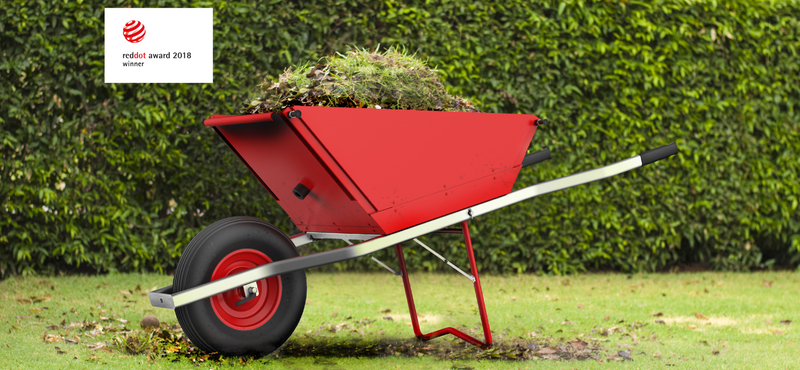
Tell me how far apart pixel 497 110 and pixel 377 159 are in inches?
97.8

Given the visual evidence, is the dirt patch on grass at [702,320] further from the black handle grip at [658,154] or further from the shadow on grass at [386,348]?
the black handle grip at [658,154]

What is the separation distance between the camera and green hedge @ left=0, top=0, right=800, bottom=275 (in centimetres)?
443

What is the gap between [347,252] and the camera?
7.91ft

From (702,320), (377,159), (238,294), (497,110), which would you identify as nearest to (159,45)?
(497,110)

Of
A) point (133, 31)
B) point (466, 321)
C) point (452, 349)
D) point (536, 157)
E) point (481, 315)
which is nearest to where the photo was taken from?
point (481, 315)

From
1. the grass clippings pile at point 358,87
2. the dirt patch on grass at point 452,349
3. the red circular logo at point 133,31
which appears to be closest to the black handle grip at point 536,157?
the grass clippings pile at point 358,87

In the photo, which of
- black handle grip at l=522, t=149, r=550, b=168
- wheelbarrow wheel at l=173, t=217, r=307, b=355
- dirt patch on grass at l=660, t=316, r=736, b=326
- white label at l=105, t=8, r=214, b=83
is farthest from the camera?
white label at l=105, t=8, r=214, b=83

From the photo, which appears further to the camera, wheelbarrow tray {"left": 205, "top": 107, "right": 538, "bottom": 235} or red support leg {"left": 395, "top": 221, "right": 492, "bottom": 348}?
red support leg {"left": 395, "top": 221, "right": 492, "bottom": 348}

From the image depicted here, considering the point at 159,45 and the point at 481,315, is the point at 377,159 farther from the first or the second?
the point at 159,45

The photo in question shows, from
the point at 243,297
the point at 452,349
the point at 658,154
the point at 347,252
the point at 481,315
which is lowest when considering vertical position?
the point at 452,349

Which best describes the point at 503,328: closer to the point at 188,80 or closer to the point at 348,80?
the point at 348,80

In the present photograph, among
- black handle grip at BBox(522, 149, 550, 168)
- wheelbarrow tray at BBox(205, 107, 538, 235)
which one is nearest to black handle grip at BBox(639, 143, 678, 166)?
black handle grip at BBox(522, 149, 550, 168)

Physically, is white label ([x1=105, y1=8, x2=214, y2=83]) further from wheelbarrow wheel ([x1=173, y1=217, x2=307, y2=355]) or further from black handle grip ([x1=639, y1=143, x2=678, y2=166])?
black handle grip ([x1=639, y1=143, x2=678, y2=166])

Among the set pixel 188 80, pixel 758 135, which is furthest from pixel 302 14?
pixel 758 135
